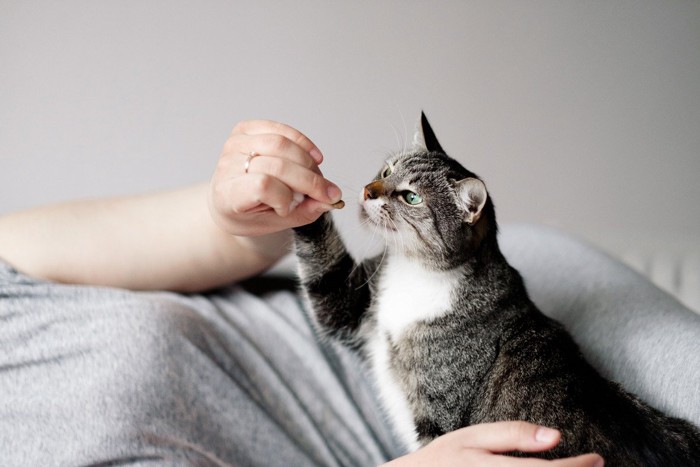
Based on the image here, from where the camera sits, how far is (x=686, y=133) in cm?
204

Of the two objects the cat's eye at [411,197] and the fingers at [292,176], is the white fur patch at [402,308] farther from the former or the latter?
the fingers at [292,176]

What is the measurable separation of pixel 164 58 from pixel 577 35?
125 centimetres

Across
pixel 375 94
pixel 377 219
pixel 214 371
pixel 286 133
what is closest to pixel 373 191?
pixel 377 219

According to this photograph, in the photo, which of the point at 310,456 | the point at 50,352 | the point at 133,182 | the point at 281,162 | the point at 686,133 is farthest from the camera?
the point at 686,133

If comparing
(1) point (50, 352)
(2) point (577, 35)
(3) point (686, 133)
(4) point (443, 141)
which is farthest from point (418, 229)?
(3) point (686, 133)

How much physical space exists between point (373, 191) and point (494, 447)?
1.20 feet

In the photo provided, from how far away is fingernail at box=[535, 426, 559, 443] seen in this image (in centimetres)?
60

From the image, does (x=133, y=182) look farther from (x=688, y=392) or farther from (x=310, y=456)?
(x=688, y=392)

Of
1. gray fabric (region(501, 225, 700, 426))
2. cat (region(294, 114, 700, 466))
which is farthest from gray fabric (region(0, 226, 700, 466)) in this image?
cat (region(294, 114, 700, 466))

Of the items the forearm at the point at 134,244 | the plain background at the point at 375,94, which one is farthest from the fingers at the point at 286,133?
the plain background at the point at 375,94

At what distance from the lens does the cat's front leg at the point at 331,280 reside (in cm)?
A: 93

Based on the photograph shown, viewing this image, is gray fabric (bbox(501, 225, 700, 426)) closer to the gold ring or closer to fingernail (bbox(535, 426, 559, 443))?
fingernail (bbox(535, 426, 559, 443))

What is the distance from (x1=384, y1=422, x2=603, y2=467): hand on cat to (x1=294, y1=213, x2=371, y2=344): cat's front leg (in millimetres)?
307

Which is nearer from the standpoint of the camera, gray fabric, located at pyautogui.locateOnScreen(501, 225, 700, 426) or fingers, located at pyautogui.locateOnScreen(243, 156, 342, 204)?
fingers, located at pyautogui.locateOnScreen(243, 156, 342, 204)
